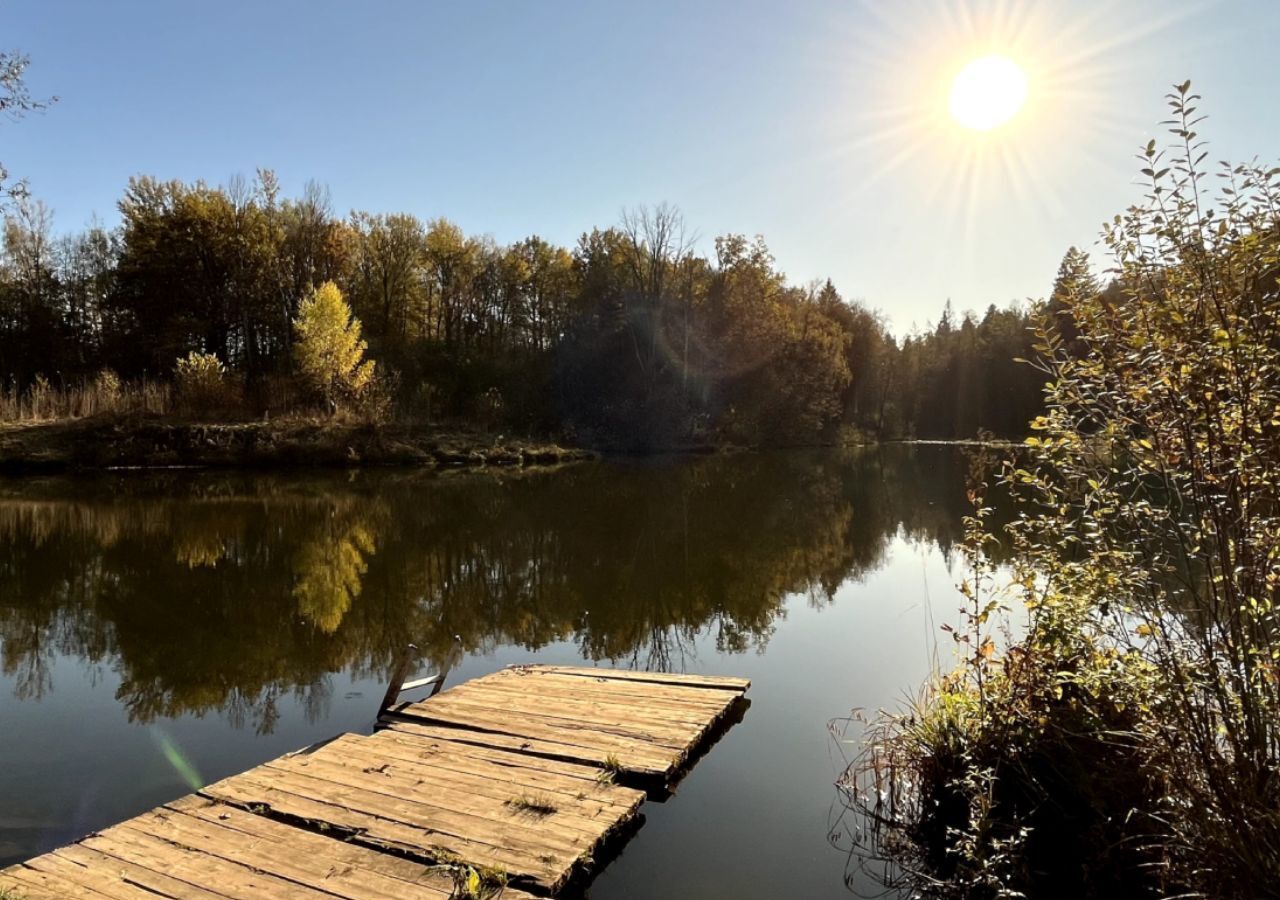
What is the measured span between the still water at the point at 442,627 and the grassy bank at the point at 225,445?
6.43 meters

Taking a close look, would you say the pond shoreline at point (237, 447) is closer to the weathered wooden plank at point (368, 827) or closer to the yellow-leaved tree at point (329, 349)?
the yellow-leaved tree at point (329, 349)

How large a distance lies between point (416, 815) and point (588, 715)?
2018mm

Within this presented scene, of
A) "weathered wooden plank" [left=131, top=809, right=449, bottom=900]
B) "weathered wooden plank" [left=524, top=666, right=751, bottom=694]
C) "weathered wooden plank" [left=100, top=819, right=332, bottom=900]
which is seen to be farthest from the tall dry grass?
"weathered wooden plank" [left=100, top=819, right=332, bottom=900]

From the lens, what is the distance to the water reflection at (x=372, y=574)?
8.48 meters

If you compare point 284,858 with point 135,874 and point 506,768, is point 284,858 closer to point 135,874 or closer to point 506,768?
point 135,874

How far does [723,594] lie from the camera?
11297 mm

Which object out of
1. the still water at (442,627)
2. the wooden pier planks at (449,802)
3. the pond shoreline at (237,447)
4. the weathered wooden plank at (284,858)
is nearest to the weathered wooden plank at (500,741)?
the wooden pier planks at (449,802)

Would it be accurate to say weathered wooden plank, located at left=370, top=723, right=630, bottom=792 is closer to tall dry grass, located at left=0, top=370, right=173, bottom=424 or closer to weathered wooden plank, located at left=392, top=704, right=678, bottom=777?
weathered wooden plank, located at left=392, top=704, right=678, bottom=777

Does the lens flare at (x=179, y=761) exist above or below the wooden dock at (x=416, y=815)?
below

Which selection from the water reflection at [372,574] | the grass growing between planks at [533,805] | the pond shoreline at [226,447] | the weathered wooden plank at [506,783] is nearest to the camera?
the grass growing between planks at [533,805]

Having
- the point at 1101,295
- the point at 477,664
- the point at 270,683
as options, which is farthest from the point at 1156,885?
the point at 270,683

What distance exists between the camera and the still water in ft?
16.6

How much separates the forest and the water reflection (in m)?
15.2

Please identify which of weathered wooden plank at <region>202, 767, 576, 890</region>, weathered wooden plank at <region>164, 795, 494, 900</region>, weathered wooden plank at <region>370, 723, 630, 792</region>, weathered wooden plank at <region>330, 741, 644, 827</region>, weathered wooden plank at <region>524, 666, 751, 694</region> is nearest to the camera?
weathered wooden plank at <region>164, 795, 494, 900</region>
